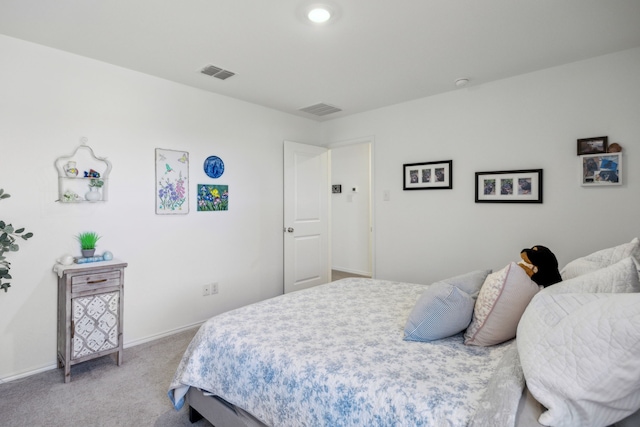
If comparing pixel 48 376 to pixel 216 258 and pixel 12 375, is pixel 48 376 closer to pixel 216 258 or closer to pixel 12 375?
pixel 12 375

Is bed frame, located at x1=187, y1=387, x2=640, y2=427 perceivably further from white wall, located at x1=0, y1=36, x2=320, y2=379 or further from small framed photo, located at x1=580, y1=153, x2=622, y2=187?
small framed photo, located at x1=580, y1=153, x2=622, y2=187

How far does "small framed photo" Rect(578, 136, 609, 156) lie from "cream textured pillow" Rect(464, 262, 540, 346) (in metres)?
1.96

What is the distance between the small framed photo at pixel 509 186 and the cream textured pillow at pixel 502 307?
1903mm

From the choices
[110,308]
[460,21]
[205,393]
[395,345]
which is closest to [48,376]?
[110,308]

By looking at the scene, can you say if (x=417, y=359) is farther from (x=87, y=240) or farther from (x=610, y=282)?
(x=87, y=240)

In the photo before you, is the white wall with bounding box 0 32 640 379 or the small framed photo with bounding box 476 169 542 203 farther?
the small framed photo with bounding box 476 169 542 203

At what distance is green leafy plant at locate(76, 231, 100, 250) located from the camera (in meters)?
2.65

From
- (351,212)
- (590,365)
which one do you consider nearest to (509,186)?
(590,365)

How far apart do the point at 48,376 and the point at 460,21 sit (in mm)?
3842

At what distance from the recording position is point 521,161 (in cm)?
313

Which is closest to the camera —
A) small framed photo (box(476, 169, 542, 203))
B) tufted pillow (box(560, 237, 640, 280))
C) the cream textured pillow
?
the cream textured pillow

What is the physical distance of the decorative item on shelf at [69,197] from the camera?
262 cm

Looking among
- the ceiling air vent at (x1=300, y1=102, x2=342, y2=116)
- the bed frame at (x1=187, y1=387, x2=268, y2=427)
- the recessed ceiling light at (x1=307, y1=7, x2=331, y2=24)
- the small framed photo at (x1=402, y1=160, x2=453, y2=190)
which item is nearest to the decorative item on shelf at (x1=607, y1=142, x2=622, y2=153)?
the small framed photo at (x1=402, y1=160, x2=453, y2=190)

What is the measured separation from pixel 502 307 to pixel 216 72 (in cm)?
287
